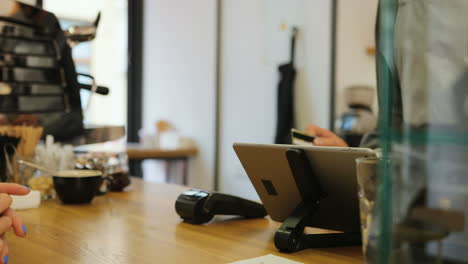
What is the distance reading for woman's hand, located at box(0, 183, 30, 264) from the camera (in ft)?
2.74

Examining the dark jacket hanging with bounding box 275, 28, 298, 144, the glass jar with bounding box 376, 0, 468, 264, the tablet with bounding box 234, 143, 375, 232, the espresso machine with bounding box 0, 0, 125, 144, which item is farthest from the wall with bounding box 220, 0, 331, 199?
the glass jar with bounding box 376, 0, 468, 264

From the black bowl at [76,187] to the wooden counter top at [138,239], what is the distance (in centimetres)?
3

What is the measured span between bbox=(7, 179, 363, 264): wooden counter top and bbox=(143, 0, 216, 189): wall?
2.46 metres

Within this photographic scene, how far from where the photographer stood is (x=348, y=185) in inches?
36.9

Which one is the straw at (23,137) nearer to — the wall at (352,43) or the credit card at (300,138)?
the credit card at (300,138)

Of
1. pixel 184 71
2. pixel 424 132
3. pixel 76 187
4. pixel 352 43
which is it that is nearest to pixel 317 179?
pixel 424 132

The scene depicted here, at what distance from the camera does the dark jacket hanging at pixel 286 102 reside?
3.15 meters

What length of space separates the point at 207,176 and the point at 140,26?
1.60 metres

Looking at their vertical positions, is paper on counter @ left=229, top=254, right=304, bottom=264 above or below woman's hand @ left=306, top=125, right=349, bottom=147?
below

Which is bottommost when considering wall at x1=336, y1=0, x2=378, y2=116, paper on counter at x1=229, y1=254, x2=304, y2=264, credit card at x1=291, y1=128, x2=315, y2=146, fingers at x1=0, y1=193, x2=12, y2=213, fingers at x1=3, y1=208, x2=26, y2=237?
paper on counter at x1=229, y1=254, x2=304, y2=264

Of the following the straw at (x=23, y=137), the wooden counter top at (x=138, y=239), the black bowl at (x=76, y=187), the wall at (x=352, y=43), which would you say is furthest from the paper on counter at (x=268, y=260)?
the wall at (x=352, y=43)

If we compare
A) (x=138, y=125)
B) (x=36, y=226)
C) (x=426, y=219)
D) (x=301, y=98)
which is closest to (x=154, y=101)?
(x=138, y=125)

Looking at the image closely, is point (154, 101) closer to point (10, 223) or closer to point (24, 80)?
point (24, 80)

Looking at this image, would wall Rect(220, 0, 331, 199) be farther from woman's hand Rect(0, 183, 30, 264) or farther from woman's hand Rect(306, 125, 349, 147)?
woman's hand Rect(0, 183, 30, 264)
